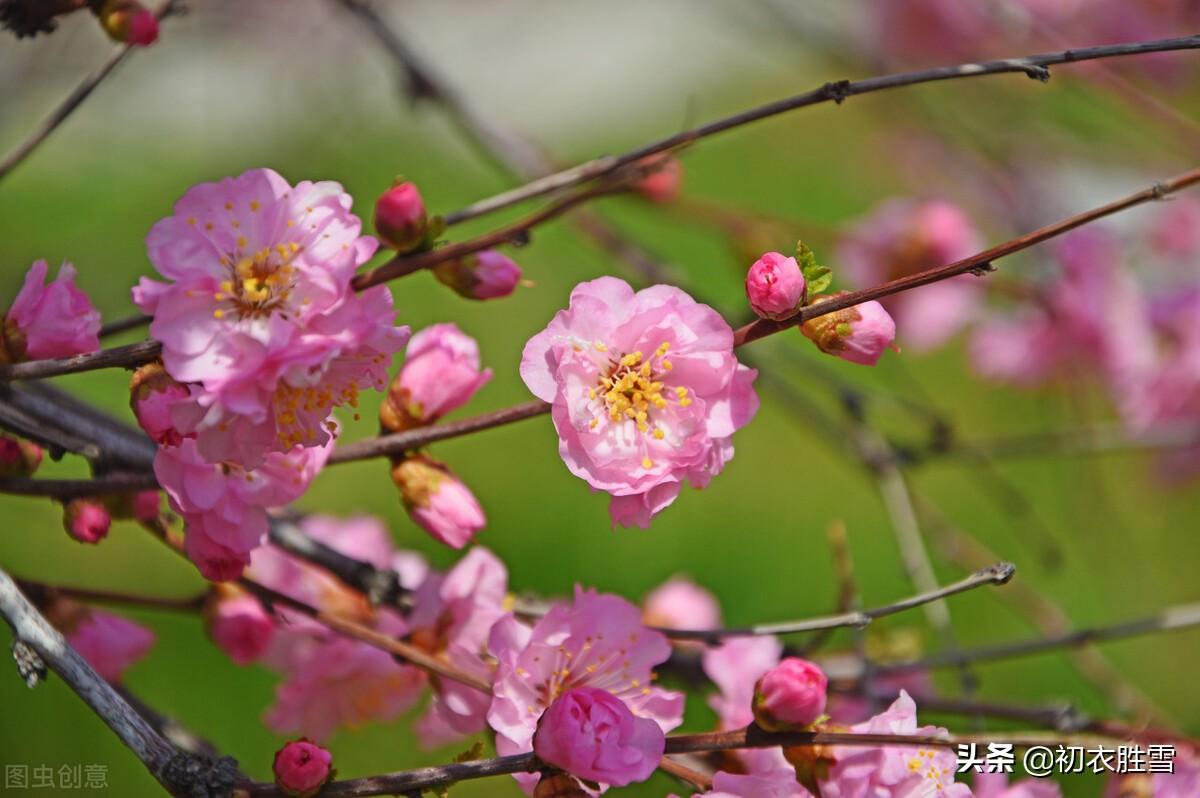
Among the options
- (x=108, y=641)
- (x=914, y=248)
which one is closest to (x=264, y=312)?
(x=108, y=641)

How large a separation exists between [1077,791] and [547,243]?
2.61 m

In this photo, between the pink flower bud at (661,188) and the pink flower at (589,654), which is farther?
the pink flower bud at (661,188)

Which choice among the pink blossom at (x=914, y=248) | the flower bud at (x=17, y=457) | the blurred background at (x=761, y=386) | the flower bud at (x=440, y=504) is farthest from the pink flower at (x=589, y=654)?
the pink blossom at (x=914, y=248)

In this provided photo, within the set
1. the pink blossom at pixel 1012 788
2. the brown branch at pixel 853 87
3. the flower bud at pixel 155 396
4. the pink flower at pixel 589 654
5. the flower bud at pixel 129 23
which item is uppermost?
the flower bud at pixel 129 23

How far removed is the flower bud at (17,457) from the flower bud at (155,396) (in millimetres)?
145

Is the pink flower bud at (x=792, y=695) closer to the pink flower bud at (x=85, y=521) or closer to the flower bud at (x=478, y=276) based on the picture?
the flower bud at (x=478, y=276)

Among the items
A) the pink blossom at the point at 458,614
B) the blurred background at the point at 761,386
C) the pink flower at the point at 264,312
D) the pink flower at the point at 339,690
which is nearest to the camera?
the pink flower at the point at 264,312

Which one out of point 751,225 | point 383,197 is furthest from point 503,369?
point 383,197

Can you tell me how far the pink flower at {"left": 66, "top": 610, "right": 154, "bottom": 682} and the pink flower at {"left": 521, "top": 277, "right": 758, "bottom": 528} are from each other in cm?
49

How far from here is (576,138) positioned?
527 centimetres

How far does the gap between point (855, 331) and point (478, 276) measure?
24 centimetres

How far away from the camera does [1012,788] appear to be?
Answer: 804mm

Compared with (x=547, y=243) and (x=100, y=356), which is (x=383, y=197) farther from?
(x=547, y=243)

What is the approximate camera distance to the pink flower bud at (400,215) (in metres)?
0.68
